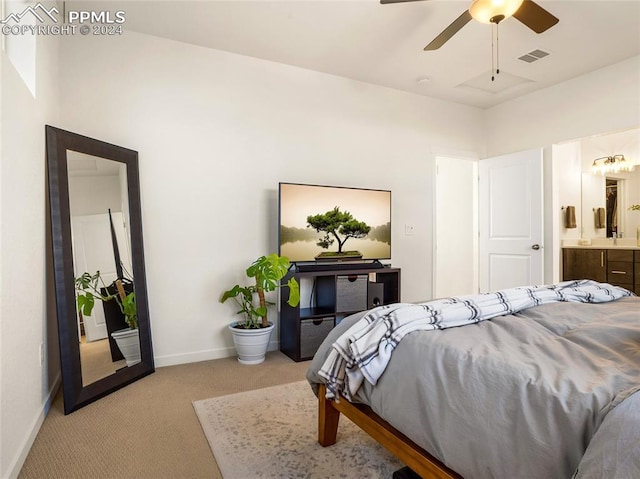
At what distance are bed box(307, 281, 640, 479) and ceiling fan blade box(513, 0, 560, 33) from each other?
5.49ft

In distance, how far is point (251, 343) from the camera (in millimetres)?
3062

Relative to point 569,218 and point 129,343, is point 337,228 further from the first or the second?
point 569,218

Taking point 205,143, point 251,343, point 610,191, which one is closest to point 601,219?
point 610,191

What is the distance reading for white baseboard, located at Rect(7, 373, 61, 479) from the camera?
1604 millimetres

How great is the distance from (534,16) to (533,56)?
1.44 meters

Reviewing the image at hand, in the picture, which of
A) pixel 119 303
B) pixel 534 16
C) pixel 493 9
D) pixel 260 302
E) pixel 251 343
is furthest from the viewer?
pixel 260 302

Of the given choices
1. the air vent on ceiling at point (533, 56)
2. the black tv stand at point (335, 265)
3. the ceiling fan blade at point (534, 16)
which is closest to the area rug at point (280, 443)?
the black tv stand at point (335, 265)

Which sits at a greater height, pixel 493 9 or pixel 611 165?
pixel 493 9

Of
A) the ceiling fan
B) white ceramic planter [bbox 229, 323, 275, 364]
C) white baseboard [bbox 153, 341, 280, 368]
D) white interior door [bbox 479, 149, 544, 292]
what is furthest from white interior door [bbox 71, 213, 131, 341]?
white interior door [bbox 479, 149, 544, 292]

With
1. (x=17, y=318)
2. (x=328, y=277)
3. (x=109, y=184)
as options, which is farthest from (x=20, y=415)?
(x=328, y=277)

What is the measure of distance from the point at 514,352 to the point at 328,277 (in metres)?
2.30

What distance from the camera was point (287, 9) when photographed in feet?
8.94

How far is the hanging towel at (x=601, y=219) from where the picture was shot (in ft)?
15.5

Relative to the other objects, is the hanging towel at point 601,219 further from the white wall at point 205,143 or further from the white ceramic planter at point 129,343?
the white ceramic planter at point 129,343
